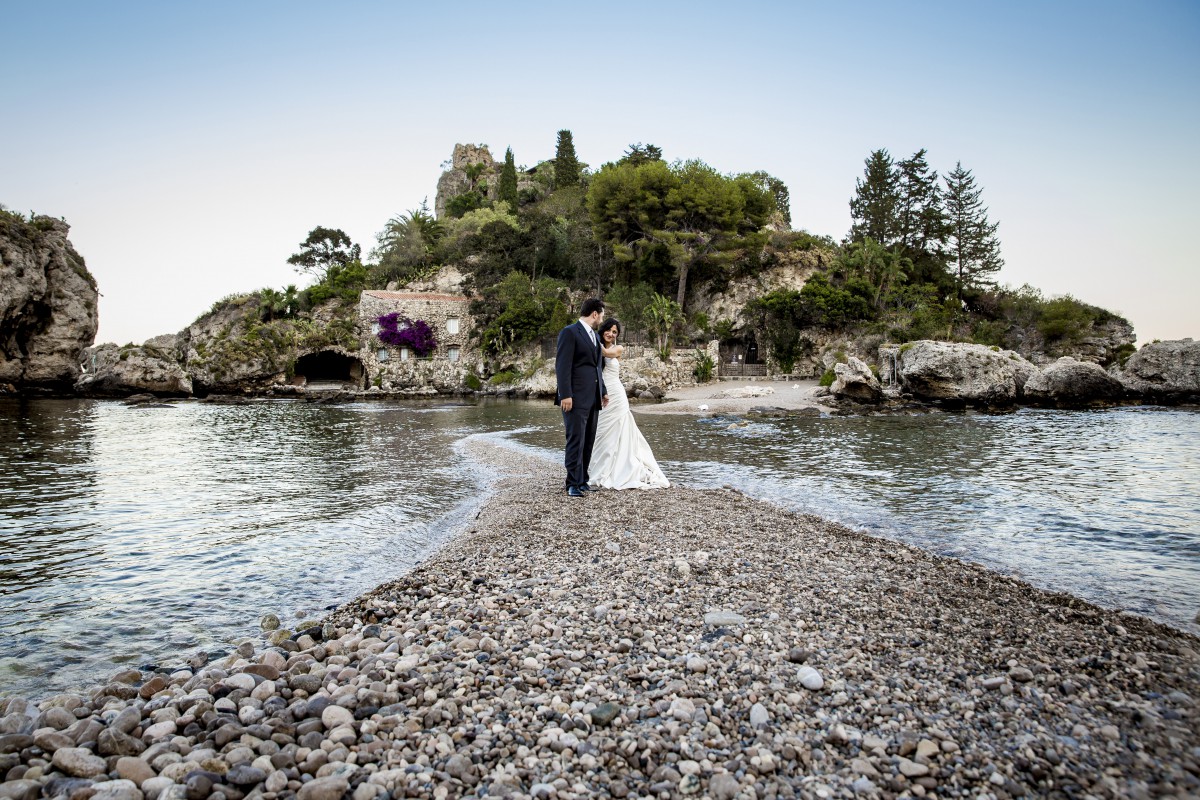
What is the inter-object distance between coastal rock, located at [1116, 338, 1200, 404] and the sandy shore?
1481 cm

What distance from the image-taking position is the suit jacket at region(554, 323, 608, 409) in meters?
8.84

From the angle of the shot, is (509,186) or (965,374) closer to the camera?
(965,374)

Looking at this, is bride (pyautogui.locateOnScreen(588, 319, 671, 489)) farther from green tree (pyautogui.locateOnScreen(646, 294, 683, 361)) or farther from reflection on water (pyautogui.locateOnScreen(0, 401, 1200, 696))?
green tree (pyautogui.locateOnScreen(646, 294, 683, 361))

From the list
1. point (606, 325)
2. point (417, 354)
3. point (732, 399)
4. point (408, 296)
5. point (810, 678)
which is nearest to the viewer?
point (810, 678)

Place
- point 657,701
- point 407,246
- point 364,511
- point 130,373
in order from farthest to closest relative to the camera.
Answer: point 407,246 → point 130,373 → point 364,511 → point 657,701

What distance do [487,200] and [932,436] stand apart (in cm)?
6889

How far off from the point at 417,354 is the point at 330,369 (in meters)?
16.7

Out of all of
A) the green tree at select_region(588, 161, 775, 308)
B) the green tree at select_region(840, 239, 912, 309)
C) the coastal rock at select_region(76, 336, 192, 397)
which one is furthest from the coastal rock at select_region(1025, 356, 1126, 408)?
the coastal rock at select_region(76, 336, 192, 397)

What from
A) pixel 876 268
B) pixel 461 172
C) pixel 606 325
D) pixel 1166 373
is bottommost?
pixel 1166 373

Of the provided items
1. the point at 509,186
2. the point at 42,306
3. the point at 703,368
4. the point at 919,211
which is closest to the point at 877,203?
the point at 919,211

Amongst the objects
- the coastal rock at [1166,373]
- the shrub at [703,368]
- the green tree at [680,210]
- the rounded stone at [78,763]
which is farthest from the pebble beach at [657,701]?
the green tree at [680,210]

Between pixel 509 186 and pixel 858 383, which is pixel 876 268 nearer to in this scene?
pixel 858 383

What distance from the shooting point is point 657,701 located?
313 centimetres

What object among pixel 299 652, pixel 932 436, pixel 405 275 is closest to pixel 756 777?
pixel 299 652
